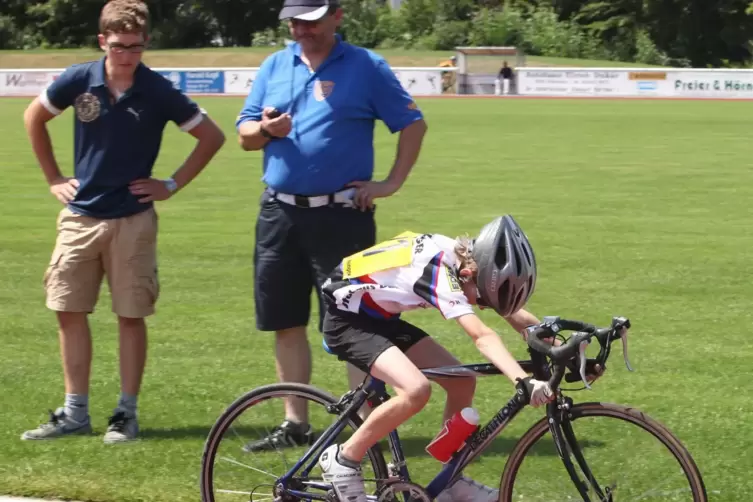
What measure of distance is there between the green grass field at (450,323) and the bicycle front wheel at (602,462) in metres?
0.08

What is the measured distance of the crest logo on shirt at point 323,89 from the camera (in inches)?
226

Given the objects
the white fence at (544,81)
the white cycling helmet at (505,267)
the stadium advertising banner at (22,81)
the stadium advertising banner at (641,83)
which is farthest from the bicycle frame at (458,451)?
the stadium advertising banner at (22,81)

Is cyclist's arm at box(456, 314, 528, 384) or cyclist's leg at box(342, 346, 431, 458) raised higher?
cyclist's arm at box(456, 314, 528, 384)

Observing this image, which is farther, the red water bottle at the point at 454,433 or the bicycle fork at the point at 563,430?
the red water bottle at the point at 454,433

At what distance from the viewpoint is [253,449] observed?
500 cm

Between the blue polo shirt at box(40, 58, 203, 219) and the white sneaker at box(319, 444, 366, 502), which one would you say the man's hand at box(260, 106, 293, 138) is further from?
the white sneaker at box(319, 444, 366, 502)

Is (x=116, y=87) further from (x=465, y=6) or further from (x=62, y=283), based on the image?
(x=465, y=6)

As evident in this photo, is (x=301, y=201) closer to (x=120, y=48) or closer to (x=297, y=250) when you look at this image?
(x=297, y=250)

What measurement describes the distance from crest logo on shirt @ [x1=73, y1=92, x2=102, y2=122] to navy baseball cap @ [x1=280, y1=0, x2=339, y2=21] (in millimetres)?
967

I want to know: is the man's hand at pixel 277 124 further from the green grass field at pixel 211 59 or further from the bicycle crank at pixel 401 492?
the green grass field at pixel 211 59

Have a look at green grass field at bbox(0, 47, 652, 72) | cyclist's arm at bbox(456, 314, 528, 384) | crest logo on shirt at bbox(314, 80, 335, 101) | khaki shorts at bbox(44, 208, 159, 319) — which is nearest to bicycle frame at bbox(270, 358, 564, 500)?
cyclist's arm at bbox(456, 314, 528, 384)

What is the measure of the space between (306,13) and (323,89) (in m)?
0.33

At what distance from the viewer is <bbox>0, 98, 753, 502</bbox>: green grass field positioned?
240 inches

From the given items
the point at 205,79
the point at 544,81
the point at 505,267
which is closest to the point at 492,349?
the point at 505,267
